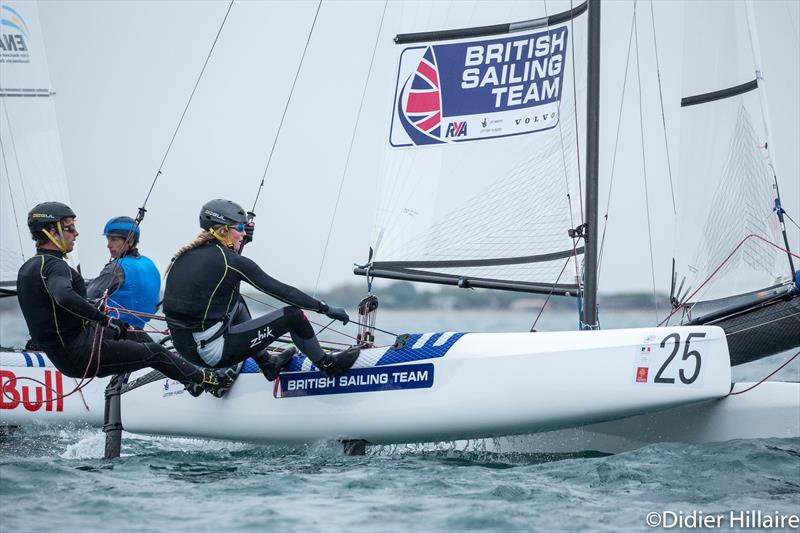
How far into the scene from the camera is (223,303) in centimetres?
573

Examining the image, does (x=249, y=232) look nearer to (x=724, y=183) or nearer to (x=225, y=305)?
(x=225, y=305)

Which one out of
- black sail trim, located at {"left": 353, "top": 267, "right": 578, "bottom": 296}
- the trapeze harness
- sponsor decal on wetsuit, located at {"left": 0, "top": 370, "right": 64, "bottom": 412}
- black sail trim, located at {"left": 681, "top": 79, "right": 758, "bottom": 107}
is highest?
black sail trim, located at {"left": 681, "top": 79, "right": 758, "bottom": 107}

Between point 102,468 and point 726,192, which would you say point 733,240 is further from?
point 102,468

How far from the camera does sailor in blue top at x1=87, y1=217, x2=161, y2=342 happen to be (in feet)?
21.8

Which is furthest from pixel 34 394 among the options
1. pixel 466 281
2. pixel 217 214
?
pixel 466 281

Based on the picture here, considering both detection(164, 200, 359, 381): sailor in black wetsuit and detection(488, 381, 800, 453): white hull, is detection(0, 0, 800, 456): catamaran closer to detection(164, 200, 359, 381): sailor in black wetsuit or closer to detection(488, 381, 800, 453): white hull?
detection(488, 381, 800, 453): white hull

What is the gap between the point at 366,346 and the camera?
6.25 metres

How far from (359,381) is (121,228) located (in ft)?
6.14

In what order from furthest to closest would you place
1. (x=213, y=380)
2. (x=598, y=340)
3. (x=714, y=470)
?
(x=213, y=380) → (x=598, y=340) → (x=714, y=470)

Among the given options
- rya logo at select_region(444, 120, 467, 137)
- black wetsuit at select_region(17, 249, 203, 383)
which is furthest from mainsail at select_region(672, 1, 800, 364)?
black wetsuit at select_region(17, 249, 203, 383)

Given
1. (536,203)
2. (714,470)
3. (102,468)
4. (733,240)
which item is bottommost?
(714,470)

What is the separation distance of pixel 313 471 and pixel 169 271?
134 cm

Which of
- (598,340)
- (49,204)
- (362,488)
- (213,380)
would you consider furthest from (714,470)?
(49,204)

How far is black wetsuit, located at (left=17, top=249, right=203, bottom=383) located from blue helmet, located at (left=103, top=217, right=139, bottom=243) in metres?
0.91
